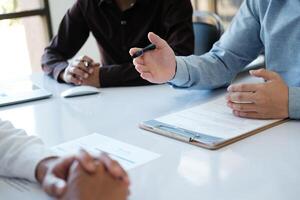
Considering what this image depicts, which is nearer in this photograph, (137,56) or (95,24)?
(137,56)

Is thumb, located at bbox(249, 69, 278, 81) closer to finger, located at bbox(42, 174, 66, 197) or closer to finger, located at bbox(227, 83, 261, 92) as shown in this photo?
finger, located at bbox(227, 83, 261, 92)

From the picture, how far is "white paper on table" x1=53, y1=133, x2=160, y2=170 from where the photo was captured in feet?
3.01

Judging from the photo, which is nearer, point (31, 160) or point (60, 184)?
point (60, 184)

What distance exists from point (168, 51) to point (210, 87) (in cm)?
21

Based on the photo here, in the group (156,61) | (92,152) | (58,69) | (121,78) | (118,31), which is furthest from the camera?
(118,31)

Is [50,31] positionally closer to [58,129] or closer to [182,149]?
[58,129]

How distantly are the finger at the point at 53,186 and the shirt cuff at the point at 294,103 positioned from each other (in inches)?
24.6

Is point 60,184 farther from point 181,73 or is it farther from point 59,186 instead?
point 181,73

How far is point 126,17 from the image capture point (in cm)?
177

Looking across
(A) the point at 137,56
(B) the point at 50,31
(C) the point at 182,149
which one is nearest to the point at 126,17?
(A) the point at 137,56

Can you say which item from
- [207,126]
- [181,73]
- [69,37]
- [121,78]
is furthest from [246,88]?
[69,37]

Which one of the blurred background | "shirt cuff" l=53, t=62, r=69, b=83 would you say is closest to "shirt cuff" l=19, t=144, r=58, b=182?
"shirt cuff" l=53, t=62, r=69, b=83

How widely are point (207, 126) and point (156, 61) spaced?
32cm

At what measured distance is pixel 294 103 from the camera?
43.0 inches
